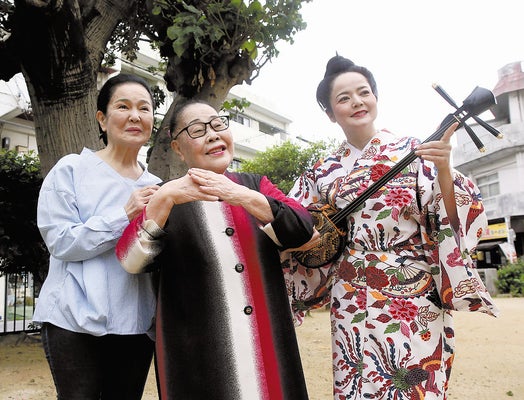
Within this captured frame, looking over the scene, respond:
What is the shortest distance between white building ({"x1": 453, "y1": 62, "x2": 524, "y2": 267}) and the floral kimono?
807 inches

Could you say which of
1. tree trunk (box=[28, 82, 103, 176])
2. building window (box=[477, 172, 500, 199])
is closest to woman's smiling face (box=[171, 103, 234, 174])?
tree trunk (box=[28, 82, 103, 176])

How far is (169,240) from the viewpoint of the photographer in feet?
5.96

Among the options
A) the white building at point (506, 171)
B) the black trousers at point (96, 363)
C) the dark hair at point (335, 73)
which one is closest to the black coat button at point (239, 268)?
the black trousers at point (96, 363)

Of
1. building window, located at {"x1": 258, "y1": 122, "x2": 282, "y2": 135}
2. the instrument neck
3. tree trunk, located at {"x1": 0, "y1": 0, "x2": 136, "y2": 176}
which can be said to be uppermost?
building window, located at {"x1": 258, "y1": 122, "x2": 282, "y2": 135}

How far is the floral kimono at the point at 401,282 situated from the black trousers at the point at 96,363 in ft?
2.89

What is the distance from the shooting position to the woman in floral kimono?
1.95m

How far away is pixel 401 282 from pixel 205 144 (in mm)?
1023

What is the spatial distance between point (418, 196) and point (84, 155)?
1504 millimetres

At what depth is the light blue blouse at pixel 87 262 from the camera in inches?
69.4

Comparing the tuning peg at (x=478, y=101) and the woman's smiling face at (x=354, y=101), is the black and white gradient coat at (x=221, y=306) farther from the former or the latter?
the tuning peg at (x=478, y=101)

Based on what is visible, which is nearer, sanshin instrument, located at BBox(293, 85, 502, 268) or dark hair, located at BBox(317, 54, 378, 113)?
sanshin instrument, located at BBox(293, 85, 502, 268)

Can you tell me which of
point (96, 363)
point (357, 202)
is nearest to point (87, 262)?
point (96, 363)

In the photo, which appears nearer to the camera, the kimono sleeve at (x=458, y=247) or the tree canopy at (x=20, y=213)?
the kimono sleeve at (x=458, y=247)

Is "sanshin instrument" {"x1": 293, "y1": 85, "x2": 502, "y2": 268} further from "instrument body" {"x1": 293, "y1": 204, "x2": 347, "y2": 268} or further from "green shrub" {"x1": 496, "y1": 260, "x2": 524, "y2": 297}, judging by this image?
"green shrub" {"x1": 496, "y1": 260, "x2": 524, "y2": 297}
